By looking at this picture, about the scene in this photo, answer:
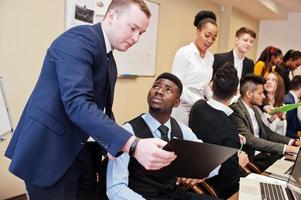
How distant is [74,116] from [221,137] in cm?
128

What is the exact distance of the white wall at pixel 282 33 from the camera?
770 centimetres

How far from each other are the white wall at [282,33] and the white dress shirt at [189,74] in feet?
18.5

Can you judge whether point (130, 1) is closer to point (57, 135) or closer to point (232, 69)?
point (57, 135)

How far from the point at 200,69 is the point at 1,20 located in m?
1.60

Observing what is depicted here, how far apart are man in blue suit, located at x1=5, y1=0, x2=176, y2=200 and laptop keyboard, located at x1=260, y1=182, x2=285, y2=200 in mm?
638

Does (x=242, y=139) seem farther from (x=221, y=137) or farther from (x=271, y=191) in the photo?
(x=271, y=191)

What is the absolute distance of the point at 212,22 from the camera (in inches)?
110

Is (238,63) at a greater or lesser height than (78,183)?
greater

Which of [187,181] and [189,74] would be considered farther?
[189,74]

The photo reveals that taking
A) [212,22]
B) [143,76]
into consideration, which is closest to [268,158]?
[212,22]

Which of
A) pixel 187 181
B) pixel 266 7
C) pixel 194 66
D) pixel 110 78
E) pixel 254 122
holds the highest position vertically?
pixel 266 7

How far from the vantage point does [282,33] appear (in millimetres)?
7879

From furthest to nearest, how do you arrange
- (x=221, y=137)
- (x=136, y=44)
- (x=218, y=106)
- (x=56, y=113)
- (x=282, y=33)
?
1. (x=282, y=33)
2. (x=136, y=44)
3. (x=218, y=106)
4. (x=221, y=137)
5. (x=56, y=113)

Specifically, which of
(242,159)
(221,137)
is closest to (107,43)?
(221,137)
